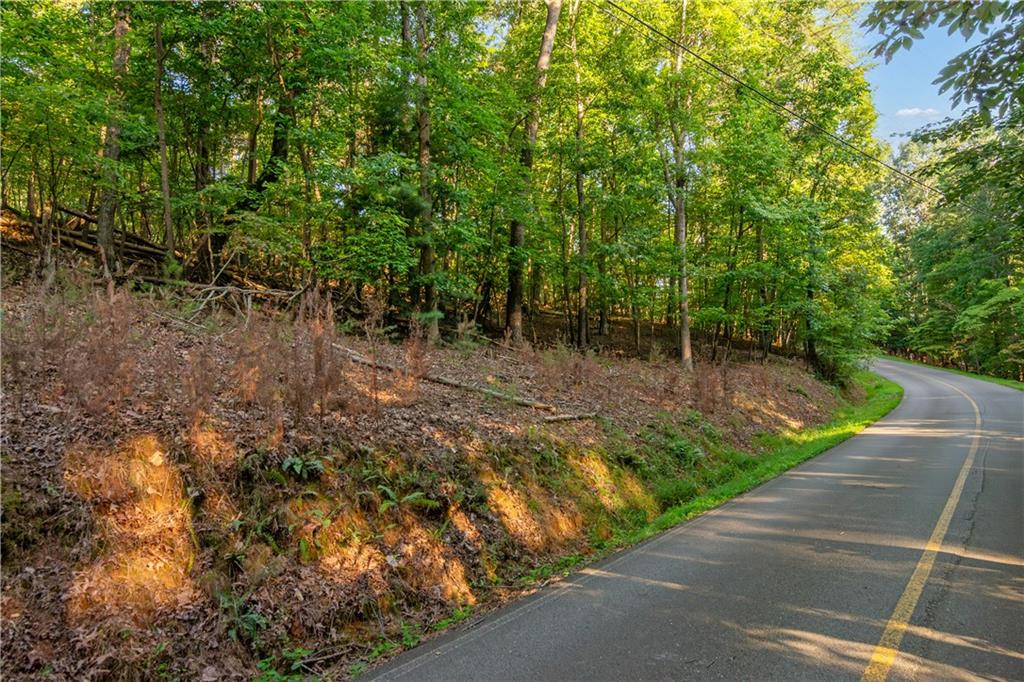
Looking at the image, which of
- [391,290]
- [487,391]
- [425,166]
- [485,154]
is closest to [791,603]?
[487,391]

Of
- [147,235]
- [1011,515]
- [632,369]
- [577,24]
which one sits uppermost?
[577,24]

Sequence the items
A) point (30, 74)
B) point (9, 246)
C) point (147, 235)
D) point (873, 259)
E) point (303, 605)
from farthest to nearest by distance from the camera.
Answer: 1. point (873, 259)
2. point (147, 235)
3. point (9, 246)
4. point (30, 74)
5. point (303, 605)

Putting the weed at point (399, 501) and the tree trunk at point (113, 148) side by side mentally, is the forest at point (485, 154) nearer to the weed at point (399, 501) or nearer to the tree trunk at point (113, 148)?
the tree trunk at point (113, 148)

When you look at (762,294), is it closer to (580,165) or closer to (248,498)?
(580,165)

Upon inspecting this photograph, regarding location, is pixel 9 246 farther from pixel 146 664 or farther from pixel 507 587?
pixel 507 587

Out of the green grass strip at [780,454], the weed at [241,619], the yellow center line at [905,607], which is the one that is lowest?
the green grass strip at [780,454]

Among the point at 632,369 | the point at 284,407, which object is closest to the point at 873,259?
the point at 632,369

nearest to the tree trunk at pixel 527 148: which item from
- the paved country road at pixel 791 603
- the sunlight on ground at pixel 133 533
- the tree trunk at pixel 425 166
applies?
the tree trunk at pixel 425 166

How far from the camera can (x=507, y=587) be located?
206 inches

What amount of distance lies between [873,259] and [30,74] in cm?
2928

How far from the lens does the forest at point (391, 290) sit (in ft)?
13.7

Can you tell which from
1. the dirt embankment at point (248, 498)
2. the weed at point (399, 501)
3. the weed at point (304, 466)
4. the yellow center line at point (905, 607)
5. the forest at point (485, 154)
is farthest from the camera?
the forest at point (485, 154)

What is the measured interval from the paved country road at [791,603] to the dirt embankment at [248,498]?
2.54ft

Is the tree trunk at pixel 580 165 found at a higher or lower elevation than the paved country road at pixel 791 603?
higher
